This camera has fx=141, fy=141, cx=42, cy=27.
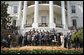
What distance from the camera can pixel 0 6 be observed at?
15492 mm

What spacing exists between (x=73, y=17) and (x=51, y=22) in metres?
9.27

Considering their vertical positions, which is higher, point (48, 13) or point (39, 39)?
point (48, 13)

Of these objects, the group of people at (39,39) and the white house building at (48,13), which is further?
the white house building at (48,13)

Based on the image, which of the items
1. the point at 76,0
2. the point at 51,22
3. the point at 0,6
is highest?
the point at 76,0

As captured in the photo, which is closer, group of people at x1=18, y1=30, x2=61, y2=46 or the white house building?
group of people at x1=18, y1=30, x2=61, y2=46

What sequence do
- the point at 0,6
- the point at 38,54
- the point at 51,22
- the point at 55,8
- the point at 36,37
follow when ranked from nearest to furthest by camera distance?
the point at 38,54 < the point at 0,6 < the point at 36,37 < the point at 51,22 < the point at 55,8

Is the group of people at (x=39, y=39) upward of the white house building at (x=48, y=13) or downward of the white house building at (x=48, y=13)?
downward

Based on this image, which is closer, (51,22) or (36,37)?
(36,37)

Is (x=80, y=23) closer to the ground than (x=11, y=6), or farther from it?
closer to the ground

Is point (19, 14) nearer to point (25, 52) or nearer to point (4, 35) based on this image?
point (4, 35)

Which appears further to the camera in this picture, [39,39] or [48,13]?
[48,13]

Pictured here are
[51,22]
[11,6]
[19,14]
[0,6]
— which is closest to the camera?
[0,6]

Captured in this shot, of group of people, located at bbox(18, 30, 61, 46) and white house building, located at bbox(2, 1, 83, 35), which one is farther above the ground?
white house building, located at bbox(2, 1, 83, 35)

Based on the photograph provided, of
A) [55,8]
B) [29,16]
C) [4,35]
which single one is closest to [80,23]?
[55,8]
